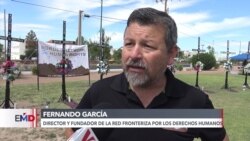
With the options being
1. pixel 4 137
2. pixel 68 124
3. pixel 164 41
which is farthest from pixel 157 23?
pixel 4 137

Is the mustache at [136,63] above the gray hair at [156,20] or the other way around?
the other way around

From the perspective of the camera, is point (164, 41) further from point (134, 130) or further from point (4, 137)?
point (4, 137)

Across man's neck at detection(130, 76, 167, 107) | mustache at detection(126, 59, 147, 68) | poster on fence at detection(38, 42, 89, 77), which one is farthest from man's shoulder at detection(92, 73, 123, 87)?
poster on fence at detection(38, 42, 89, 77)

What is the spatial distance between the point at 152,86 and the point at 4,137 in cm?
732

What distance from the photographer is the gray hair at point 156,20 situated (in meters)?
2.64

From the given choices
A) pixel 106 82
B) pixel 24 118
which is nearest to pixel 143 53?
pixel 106 82

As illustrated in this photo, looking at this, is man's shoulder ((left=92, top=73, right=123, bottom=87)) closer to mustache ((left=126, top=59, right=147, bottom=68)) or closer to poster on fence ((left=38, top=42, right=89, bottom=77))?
mustache ((left=126, top=59, right=147, bottom=68))

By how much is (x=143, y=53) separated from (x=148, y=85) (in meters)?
0.27

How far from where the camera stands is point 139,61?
2570mm

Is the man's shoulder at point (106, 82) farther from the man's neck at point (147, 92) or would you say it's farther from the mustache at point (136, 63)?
the mustache at point (136, 63)

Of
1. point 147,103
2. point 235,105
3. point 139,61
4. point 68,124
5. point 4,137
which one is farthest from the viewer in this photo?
point 235,105

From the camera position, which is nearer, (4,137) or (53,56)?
(4,137)

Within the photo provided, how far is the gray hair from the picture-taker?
2.64 m

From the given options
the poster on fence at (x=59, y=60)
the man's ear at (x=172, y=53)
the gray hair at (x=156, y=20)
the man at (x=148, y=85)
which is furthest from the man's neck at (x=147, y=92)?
the poster on fence at (x=59, y=60)
